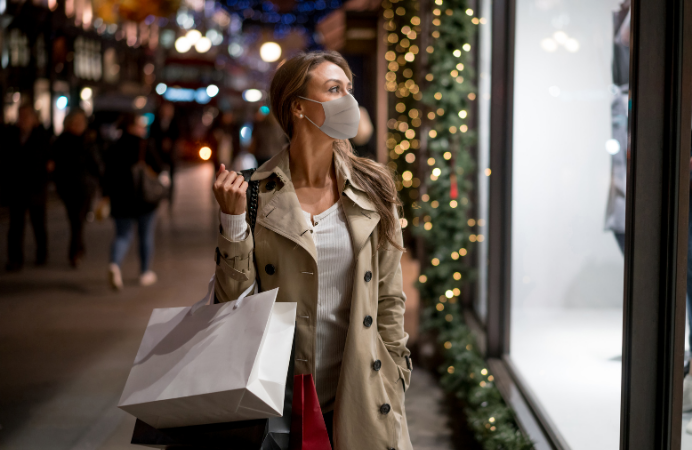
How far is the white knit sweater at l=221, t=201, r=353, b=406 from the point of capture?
1875 millimetres

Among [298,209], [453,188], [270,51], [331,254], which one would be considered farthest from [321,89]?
[270,51]

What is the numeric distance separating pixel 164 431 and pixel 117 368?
3.57 m

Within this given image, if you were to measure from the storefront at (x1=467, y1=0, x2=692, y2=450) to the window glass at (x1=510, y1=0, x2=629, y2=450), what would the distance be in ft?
0.04

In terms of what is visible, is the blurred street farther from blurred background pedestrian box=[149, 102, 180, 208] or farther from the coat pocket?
blurred background pedestrian box=[149, 102, 180, 208]

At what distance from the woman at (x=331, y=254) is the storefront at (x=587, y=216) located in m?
0.84

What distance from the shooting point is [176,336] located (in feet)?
5.24

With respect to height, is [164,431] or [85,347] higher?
[164,431]

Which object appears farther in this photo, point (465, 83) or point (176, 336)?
point (465, 83)

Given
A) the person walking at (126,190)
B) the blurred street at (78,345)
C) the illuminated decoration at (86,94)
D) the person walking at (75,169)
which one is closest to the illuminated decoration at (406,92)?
the blurred street at (78,345)

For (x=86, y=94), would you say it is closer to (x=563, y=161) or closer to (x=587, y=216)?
(x=563, y=161)

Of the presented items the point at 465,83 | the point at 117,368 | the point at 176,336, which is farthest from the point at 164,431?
the point at 465,83

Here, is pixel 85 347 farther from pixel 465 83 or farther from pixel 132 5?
pixel 132 5

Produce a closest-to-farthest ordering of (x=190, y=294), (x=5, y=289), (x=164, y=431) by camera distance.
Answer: (x=164, y=431) → (x=5, y=289) → (x=190, y=294)

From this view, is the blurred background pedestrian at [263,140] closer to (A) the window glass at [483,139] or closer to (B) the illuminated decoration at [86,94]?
(B) the illuminated decoration at [86,94]
